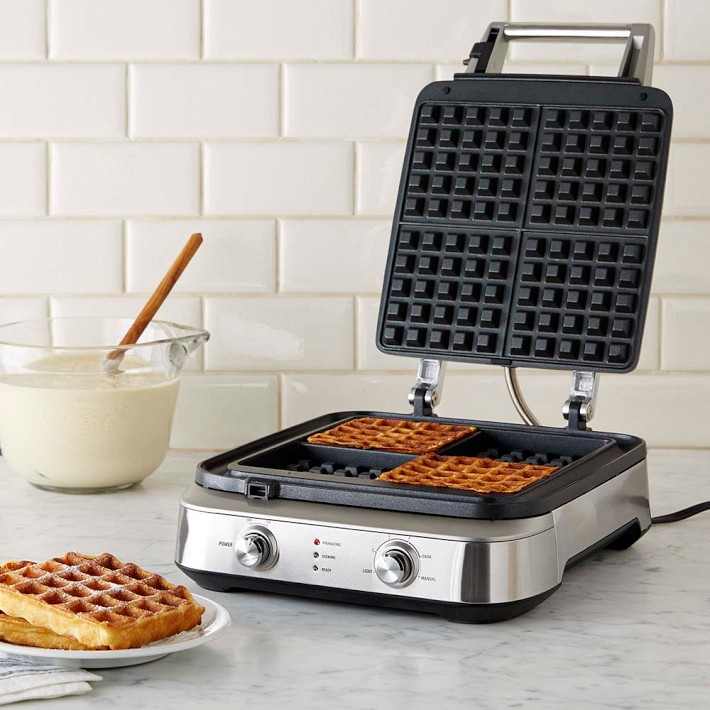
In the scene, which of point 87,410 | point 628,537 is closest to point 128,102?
point 87,410

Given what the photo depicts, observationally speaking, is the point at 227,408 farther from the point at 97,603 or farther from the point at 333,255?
the point at 97,603

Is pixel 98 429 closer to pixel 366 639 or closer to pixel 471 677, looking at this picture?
pixel 366 639

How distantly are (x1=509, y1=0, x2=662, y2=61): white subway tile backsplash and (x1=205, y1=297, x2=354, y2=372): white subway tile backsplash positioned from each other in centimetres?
48

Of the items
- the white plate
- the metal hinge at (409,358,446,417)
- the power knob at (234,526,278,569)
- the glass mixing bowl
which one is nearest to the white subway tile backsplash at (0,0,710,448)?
the glass mixing bowl

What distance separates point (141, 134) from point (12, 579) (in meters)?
0.95

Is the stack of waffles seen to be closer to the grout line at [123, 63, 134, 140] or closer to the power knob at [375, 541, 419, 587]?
the power knob at [375, 541, 419, 587]

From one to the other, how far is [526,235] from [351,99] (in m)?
0.49

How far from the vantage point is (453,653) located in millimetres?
1061

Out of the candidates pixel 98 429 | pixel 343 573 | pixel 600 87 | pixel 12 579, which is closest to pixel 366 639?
pixel 343 573

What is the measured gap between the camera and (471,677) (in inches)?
39.6

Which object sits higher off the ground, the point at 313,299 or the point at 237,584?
the point at 313,299

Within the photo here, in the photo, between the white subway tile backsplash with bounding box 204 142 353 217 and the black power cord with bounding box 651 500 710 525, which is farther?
the white subway tile backsplash with bounding box 204 142 353 217

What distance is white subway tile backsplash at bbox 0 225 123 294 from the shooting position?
1.88 meters

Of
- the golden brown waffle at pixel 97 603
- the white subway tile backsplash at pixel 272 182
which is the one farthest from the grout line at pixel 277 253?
the golden brown waffle at pixel 97 603
